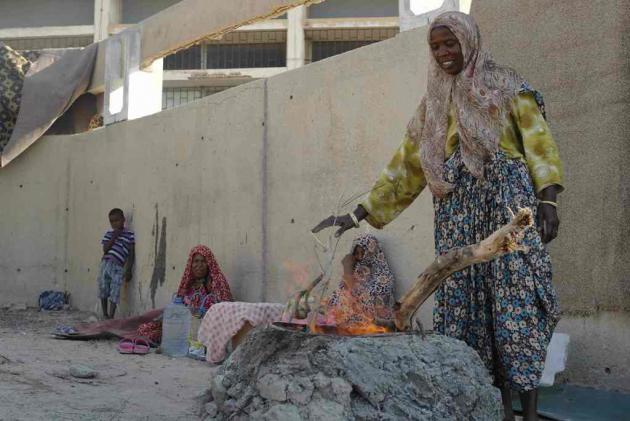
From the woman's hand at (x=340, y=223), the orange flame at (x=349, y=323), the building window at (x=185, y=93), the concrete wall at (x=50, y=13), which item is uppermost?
the concrete wall at (x=50, y=13)

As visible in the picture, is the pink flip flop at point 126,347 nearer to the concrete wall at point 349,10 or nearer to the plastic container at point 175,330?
the plastic container at point 175,330

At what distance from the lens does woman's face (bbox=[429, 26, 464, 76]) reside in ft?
9.98

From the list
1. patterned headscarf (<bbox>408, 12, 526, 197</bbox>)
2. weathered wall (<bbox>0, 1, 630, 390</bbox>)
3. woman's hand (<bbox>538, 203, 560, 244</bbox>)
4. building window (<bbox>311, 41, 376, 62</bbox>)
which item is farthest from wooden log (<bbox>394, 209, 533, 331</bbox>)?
building window (<bbox>311, 41, 376, 62</bbox>)

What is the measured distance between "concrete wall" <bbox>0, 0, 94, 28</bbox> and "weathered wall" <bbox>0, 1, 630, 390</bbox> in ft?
30.3

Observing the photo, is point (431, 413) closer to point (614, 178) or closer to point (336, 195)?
point (614, 178)

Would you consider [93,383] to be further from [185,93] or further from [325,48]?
[325,48]

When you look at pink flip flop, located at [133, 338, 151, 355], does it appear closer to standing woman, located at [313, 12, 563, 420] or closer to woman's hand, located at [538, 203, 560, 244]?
A: standing woman, located at [313, 12, 563, 420]

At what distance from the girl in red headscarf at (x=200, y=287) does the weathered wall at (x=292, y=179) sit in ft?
0.77

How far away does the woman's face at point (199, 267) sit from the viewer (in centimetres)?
701

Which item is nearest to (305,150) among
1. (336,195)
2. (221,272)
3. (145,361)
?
(336,195)

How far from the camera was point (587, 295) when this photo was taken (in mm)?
4152

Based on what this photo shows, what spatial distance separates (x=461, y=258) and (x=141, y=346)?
4.36m

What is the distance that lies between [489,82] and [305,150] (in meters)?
3.44

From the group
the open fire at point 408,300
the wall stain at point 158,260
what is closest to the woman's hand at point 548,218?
the open fire at point 408,300
